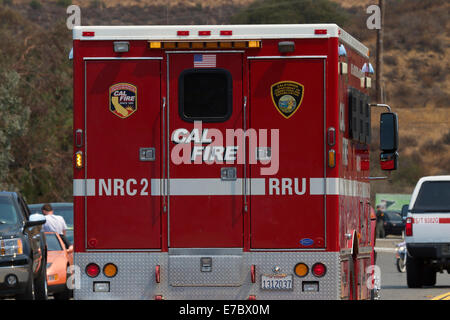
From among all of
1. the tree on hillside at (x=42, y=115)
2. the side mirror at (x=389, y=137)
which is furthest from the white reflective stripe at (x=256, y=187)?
the tree on hillside at (x=42, y=115)

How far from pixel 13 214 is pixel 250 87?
21.1ft

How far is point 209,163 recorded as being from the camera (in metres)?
11.4

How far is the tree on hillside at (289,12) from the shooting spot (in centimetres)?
8206

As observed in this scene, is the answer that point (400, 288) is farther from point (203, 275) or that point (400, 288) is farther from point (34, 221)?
point (203, 275)

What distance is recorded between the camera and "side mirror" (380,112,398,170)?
12.7 meters

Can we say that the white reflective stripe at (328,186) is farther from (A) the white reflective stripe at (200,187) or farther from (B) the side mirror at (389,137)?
(B) the side mirror at (389,137)

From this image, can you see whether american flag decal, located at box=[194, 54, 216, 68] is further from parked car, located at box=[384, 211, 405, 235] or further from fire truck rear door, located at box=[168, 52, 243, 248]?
parked car, located at box=[384, 211, 405, 235]

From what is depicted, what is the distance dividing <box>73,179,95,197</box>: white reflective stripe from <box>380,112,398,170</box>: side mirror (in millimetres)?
3331

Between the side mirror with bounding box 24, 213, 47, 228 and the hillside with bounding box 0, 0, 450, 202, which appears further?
the hillside with bounding box 0, 0, 450, 202

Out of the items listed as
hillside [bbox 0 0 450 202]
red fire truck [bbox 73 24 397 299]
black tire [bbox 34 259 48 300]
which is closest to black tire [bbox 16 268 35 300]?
black tire [bbox 34 259 48 300]

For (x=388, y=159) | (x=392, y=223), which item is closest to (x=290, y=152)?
(x=388, y=159)

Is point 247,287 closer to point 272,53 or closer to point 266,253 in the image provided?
point 266,253

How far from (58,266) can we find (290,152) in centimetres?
917

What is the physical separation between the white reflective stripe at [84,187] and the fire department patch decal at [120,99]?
73cm
